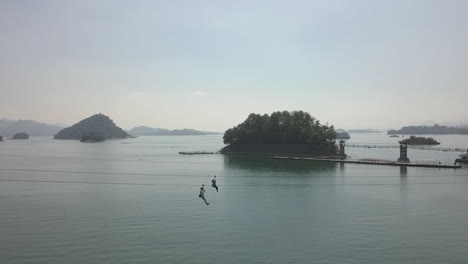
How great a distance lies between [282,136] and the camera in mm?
168750

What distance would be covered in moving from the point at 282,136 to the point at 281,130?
143 inches

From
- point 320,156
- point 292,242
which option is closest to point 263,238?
point 292,242

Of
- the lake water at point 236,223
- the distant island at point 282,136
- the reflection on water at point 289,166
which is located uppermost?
the distant island at point 282,136

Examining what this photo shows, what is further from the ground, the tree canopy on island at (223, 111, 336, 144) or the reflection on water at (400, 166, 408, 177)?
the tree canopy on island at (223, 111, 336, 144)

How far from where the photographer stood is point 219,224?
43.6 meters

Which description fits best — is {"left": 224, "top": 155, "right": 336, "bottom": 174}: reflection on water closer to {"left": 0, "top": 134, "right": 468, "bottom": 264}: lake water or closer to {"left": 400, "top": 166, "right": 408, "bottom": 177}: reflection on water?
{"left": 400, "top": 166, "right": 408, "bottom": 177}: reflection on water

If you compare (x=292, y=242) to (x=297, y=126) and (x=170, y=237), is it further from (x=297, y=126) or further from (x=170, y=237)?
(x=297, y=126)

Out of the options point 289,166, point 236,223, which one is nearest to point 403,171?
point 289,166

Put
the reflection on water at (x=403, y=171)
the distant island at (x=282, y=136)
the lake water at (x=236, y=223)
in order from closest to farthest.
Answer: the lake water at (x=236, y=223), the reflection on water at (x=403, y=171), the distant island at (x=282, y=136)

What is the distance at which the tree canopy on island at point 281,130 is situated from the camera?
530 feet

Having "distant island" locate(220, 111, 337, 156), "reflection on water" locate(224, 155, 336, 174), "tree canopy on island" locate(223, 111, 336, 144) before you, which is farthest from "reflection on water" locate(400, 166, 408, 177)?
"tree canopy on island" locate(223, 111, 336, 144)

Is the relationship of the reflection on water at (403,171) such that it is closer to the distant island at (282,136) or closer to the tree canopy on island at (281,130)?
the distant island at (282,136)

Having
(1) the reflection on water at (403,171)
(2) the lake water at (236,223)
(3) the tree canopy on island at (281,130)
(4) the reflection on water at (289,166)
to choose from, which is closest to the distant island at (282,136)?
(3) the tree canopy on island at (281,130)

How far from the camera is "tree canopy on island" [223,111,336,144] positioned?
16162cm
